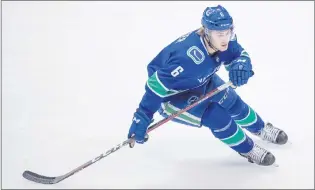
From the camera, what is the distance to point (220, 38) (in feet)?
10.2

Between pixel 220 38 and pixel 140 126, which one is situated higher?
pixel 220 38

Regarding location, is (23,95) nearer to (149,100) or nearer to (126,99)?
(126,99)

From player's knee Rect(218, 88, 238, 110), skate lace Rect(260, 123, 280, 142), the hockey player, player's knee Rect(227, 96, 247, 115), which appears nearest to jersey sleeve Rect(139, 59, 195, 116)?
the hockey player

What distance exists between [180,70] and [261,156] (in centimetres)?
72

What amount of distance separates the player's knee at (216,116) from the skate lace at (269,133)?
1.82 ft

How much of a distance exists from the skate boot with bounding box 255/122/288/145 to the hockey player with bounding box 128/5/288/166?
31cm

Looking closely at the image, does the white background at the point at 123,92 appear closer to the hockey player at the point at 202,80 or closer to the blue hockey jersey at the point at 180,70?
the hockey player at the point at 202,80

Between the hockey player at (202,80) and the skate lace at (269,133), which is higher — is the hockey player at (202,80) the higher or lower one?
the higher one

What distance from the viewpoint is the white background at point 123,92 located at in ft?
11.2

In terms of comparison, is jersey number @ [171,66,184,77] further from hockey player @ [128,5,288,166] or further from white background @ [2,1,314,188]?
white background @ [2,1,314,188]

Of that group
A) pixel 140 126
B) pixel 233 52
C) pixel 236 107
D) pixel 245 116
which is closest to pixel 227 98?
pixel 236 107

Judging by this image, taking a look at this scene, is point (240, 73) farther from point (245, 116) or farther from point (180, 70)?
point (245, 116)

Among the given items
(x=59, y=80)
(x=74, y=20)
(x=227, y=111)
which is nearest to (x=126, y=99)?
(x=59, y=80)

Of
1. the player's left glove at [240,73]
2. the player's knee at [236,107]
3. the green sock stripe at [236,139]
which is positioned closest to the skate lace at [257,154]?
the green sock stripe at [236,139]
